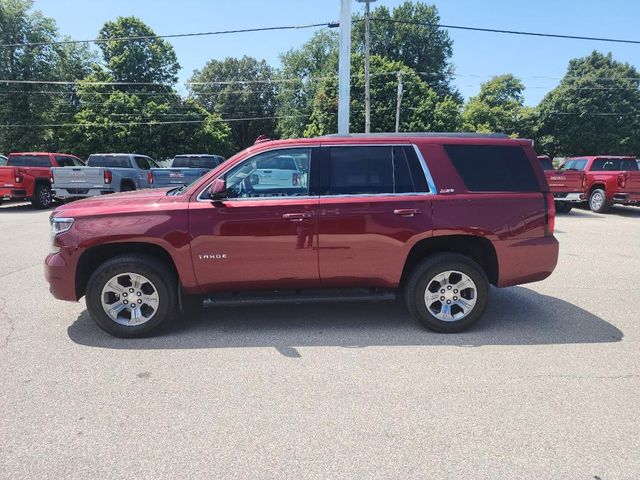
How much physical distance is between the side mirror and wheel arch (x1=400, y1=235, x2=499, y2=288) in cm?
192

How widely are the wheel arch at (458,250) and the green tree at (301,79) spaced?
49.4 metres

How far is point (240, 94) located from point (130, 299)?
60340 millimetres

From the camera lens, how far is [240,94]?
199 feet

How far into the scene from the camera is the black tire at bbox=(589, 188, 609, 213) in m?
15.5

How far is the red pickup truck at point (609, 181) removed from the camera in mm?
14789

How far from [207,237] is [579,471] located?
331 cm

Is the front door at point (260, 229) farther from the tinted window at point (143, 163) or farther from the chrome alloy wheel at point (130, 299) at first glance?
the tinted window at point (143, 163)

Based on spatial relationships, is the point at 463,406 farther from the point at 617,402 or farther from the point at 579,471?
the point at 617,402

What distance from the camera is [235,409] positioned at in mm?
3133

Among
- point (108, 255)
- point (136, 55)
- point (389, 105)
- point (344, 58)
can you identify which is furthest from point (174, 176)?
point (136, 55)

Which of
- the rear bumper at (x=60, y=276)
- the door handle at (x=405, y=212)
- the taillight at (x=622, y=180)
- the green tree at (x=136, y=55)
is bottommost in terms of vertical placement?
the rear bumper at (x=60, y=276)

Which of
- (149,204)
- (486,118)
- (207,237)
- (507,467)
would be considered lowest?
(507,467)

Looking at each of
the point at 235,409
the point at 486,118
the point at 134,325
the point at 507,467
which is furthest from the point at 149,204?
the point at 486,118

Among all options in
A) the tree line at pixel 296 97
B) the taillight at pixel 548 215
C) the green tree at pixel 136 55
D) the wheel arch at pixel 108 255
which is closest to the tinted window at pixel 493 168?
the taillight at pixel 548 215
